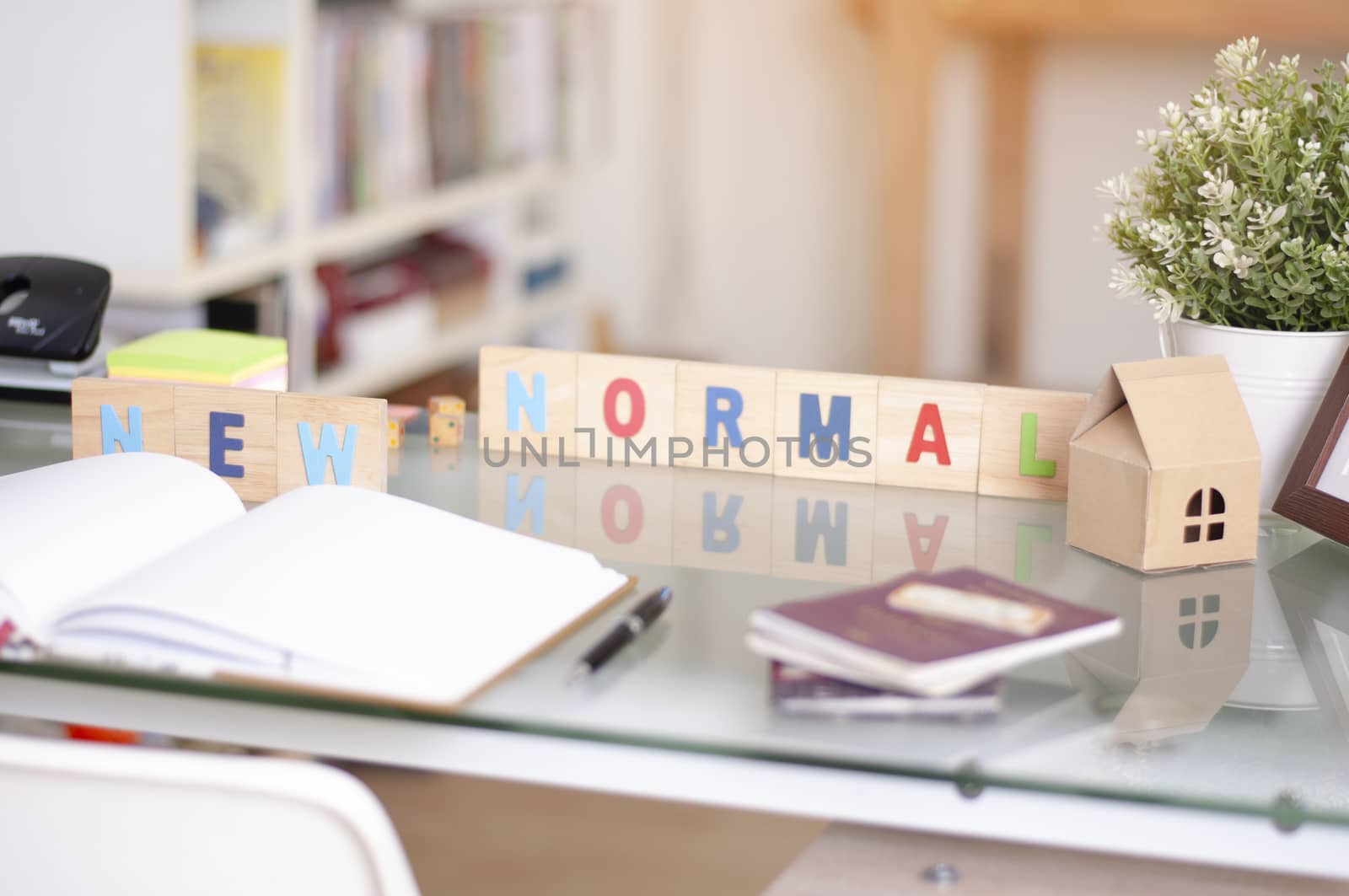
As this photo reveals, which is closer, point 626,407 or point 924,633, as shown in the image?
point 924,633

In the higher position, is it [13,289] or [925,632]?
[13,289]

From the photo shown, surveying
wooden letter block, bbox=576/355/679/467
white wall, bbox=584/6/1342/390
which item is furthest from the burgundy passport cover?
white wall, bbox=584/6/1342/390

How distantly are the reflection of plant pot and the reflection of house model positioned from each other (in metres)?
0.11

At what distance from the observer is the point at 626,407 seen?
3.86 ft

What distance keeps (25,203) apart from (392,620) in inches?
59.4

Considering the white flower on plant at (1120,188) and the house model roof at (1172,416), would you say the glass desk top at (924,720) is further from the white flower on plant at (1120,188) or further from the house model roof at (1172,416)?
the white flower on plant at (1120,188)

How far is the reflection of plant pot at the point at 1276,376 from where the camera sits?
40.4 inches

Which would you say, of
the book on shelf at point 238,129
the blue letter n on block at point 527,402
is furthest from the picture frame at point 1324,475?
the book on shelf at point 238,129

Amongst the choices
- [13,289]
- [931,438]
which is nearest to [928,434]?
[931,438]

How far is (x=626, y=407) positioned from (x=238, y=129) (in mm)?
1303

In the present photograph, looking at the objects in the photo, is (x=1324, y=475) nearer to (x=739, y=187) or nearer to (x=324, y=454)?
(x=324, y=454)

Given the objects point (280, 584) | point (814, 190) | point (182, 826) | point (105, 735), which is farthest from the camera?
point (814, 190)

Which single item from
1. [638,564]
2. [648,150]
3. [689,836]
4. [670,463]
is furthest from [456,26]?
[638,564]

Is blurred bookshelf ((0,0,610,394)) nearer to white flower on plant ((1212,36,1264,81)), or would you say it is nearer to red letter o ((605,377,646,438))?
red letter o ((605,377,646,438))
